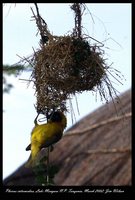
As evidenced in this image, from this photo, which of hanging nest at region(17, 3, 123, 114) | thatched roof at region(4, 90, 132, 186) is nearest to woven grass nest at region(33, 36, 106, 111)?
hanging nest at region(17, 3, 123, 114)

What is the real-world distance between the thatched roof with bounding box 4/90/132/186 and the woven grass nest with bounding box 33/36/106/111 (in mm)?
7083

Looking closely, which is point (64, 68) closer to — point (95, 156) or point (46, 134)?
point (46, 134)

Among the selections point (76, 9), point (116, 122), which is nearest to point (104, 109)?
point (116, 122)

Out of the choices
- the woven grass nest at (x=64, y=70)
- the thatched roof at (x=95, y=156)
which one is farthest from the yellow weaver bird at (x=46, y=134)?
the thatched roof at (x=95, y=156)

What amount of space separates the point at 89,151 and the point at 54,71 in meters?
9.71

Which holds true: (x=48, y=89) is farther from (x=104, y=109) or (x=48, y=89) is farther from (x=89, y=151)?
(x=104, y=109)

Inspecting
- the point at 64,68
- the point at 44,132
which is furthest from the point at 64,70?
the point at 44,132

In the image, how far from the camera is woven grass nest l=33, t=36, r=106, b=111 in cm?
567

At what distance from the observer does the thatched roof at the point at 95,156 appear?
1373 cm

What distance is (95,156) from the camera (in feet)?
48.5

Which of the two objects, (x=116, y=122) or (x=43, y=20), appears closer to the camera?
(x=43, y=20)

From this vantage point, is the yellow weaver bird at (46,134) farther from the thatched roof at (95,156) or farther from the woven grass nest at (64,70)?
the thatched roof at (95,156)

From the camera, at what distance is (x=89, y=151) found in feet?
50.2

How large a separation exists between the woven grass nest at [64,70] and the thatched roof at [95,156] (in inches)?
279
